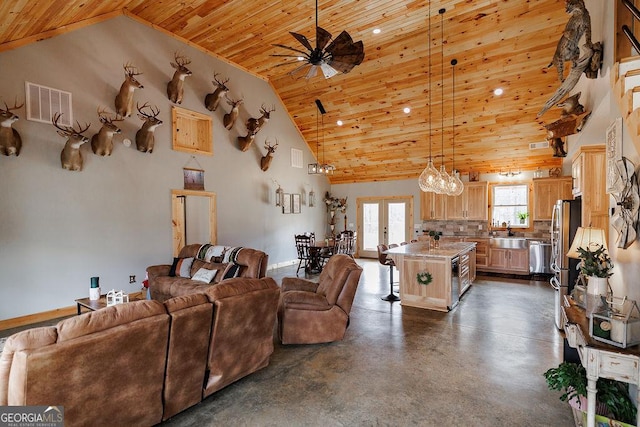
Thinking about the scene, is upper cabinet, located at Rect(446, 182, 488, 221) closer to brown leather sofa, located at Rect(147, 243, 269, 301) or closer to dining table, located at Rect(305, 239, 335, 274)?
dining table, located at Rect(305, 239, 335, 274)

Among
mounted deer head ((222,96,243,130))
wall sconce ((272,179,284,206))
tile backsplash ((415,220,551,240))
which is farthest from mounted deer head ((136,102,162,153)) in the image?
tile backsplash ((415,220,551,240))

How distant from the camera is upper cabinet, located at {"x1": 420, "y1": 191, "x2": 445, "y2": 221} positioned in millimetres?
8977

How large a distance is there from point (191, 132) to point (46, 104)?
254 centimetres

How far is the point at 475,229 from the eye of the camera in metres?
8.91

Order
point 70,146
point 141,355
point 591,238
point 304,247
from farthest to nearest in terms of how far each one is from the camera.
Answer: point 304,247, point 70,146, point 591,238, point 141,355

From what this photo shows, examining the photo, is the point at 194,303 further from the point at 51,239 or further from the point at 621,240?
the point at 51,239

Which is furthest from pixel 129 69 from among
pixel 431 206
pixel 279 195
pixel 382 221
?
pixel 382 221

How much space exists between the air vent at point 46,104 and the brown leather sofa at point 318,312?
15.0 ft

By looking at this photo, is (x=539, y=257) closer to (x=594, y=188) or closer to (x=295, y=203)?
(x=594, y=188)

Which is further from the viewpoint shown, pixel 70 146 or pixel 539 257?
pixel 539 257

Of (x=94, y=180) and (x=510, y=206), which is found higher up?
(x=94, y=180)

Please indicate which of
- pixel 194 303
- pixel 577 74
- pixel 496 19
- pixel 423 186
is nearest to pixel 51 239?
pixel 194 303

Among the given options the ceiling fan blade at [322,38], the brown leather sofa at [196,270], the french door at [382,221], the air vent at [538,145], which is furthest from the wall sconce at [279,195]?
the air vent at [538,145]

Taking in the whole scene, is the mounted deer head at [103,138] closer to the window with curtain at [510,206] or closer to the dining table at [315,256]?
the dining table at [315,256]
